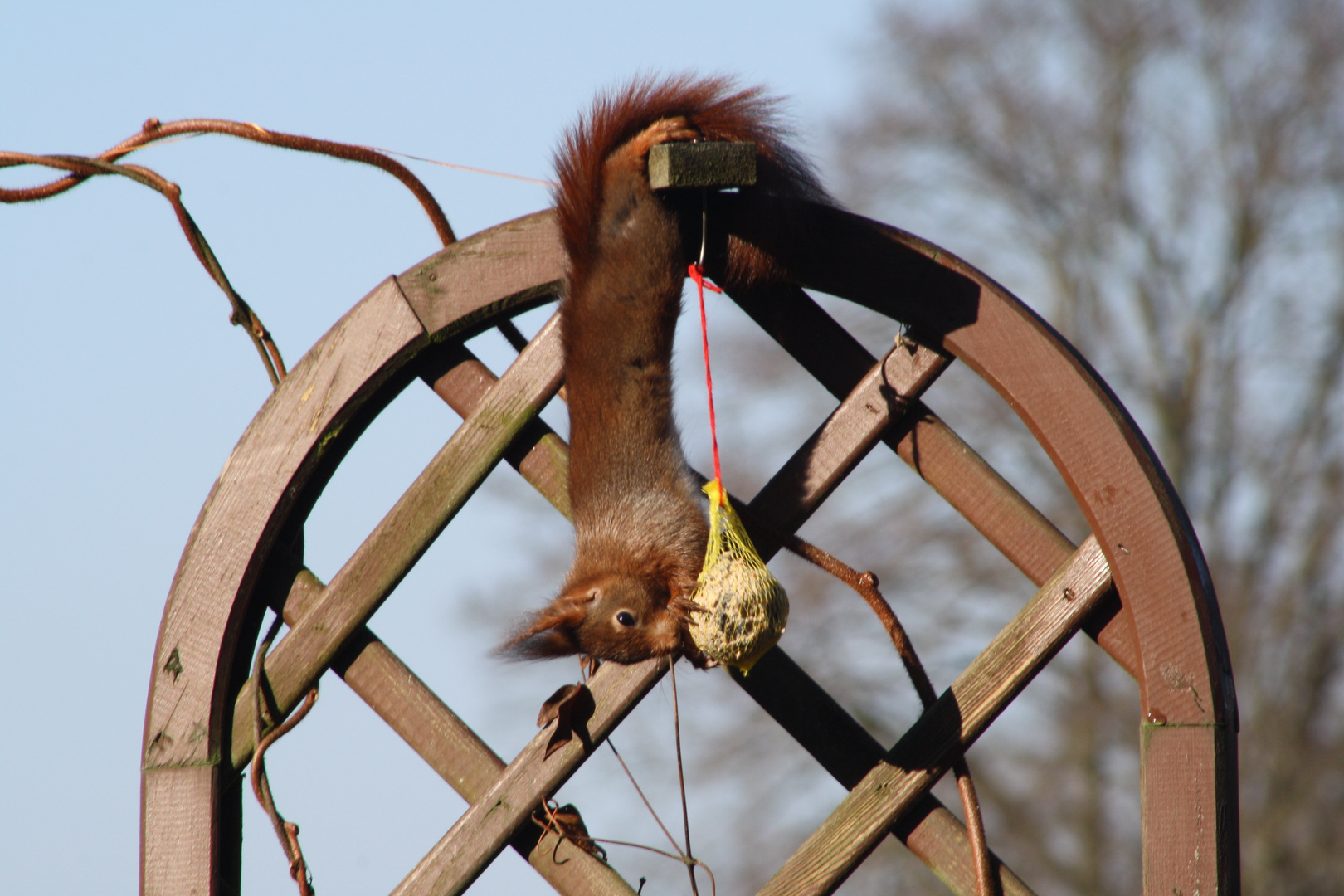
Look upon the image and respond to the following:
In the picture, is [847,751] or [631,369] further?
[847,751]

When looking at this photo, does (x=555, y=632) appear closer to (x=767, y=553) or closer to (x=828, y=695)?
(x=767, y=553)

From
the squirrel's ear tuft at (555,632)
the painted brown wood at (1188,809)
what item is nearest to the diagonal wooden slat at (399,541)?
the squirrel's ear tuft at (555,632)

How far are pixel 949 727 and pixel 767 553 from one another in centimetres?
32

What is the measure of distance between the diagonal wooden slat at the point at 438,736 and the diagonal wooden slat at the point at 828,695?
0.32 metres

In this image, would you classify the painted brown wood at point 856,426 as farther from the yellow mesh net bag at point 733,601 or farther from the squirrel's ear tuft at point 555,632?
the squirrel's ear tuft at point 555,632

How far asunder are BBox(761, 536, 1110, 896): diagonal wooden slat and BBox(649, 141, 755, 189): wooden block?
648 mm

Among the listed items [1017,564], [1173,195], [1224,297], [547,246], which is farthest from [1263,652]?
[547,246]

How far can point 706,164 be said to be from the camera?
1.56m

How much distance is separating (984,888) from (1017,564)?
1.38 ft

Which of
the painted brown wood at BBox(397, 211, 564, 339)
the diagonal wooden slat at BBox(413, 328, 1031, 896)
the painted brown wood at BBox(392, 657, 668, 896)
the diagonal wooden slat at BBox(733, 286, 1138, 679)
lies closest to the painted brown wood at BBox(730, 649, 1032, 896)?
the diagonal wooden slat at BBox(413, 328, 1031, 896)

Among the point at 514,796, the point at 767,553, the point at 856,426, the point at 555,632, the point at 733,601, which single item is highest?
the point at 856,426

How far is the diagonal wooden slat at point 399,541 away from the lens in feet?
5.87

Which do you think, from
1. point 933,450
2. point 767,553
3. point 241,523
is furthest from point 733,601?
point 241,523

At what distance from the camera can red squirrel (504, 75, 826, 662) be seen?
1559mm
